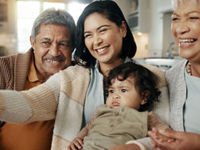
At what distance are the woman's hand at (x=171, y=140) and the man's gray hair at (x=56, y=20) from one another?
873mm

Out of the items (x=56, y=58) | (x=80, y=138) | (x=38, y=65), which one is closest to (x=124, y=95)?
(x=80, y=138)

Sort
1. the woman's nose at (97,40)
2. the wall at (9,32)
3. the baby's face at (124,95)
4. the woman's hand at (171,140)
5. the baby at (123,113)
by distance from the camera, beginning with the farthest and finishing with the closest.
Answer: the wall at (9,32)
the woman's nose at (97,40)
the baby's face at (124,95)
the baby at (123,113)
the woman's hand at (171,140)

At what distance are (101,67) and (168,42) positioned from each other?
167 inches

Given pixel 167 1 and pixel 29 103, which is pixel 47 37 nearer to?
pixel 29 103

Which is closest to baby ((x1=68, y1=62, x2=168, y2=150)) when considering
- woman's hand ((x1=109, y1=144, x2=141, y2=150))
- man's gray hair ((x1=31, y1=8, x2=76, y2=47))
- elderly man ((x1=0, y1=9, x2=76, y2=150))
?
woman's hand ((x1=109, y1=144, x2=141, y2=150))

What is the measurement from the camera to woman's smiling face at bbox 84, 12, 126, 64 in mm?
1290

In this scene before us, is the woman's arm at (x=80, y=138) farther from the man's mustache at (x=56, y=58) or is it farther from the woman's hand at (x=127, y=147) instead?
the man's mustache at (x=56, y=58)

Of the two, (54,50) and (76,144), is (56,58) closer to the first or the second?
(54,50)

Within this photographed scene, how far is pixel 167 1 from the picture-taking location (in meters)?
4.91

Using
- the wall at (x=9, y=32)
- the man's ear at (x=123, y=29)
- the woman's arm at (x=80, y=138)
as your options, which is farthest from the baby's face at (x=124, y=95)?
the wall at (x=9, y=32)

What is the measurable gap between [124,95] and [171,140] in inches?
14.0

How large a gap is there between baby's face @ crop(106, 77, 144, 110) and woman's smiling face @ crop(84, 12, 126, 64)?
18 centimetres

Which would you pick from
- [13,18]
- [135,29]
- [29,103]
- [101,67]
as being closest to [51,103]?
[29,103]

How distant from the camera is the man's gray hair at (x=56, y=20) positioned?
1.50 meters
